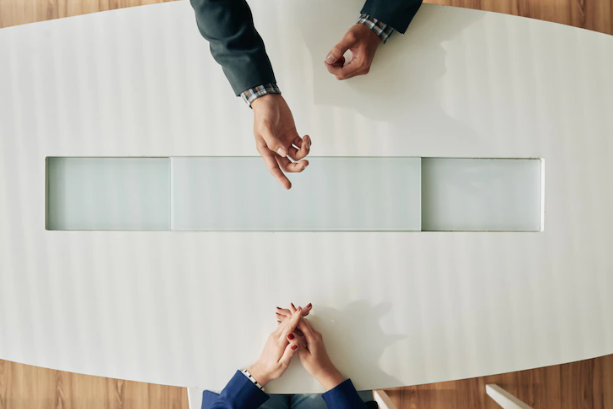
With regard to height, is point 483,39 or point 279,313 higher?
point 483,39

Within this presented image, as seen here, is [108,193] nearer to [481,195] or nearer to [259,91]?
[259,91]

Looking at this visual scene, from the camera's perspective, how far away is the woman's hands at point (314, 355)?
1.06 metres

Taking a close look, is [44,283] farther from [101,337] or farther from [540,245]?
[540,245]

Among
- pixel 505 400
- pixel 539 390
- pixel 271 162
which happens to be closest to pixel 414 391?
pixel 505 400

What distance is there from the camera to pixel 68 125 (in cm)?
110

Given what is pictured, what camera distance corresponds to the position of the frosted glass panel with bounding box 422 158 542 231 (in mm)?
1121

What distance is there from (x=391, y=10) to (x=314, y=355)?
36.4 inches

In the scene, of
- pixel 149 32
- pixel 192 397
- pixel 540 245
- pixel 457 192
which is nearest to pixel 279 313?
pixel 192 397

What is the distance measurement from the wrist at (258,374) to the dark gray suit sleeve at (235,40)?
726 millimetres

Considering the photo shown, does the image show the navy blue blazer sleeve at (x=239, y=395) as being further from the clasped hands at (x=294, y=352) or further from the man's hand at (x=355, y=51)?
the man's hand at (x=355, y=51)

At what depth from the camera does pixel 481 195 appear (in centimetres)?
113

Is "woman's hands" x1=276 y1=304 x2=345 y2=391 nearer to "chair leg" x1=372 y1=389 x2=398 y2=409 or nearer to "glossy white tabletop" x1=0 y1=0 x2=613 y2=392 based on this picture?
"glossy white tabletop" x1=0 y1=0 x2=613 y2=392

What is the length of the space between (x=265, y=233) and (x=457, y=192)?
551 millimetres

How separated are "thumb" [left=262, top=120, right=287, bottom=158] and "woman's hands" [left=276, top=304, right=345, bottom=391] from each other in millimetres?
414
